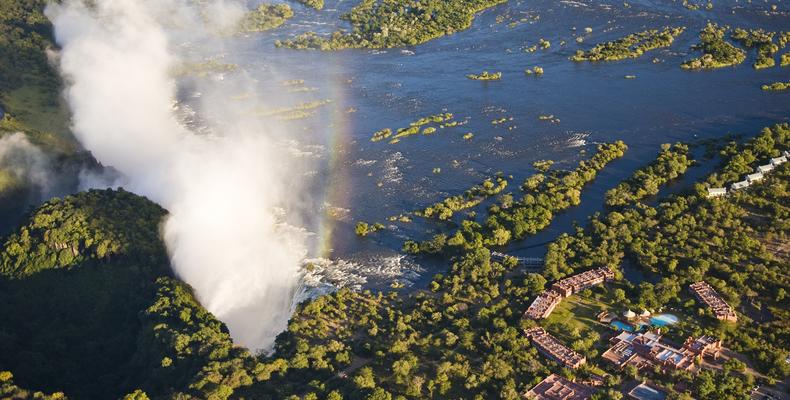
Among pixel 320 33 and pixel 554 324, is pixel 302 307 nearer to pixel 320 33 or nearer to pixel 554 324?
pixel 554 324

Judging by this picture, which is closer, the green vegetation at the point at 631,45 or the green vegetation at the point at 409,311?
the green vegetation at the point at 409,311

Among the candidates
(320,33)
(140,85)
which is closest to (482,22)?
(320,33)

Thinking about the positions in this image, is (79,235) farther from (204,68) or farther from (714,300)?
(204,68)

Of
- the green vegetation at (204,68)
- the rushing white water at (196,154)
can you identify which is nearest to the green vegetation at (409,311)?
the rushing white water at (196,154)

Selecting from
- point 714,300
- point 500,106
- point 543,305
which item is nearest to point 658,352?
point 714,300

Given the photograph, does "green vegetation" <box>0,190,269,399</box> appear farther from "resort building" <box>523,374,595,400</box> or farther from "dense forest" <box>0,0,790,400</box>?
"resort building" <box>523,374,595,400</box>

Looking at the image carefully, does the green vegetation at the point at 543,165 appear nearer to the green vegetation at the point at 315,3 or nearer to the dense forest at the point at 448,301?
the dense forest at the point at 448,301

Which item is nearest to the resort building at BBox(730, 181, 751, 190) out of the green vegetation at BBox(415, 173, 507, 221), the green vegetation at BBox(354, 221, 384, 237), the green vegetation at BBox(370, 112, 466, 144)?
the green vegetation at BBox(415, 173, 507, 221)
